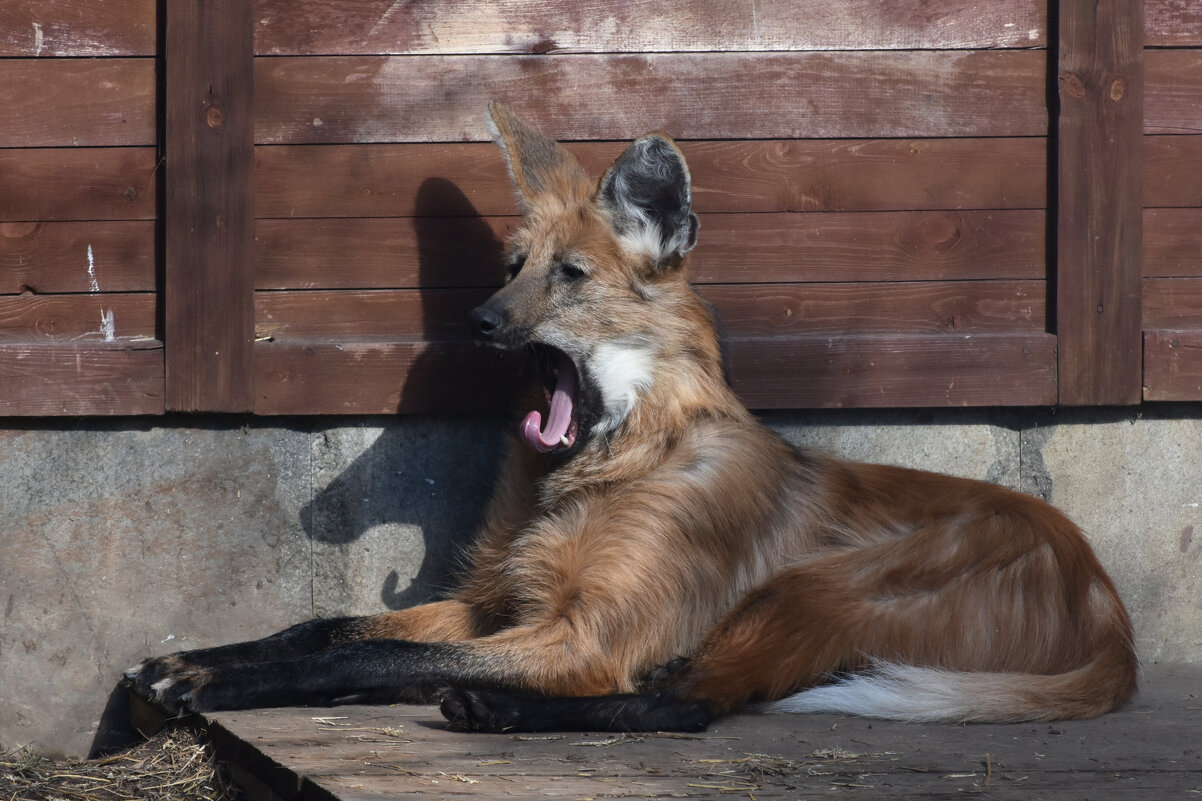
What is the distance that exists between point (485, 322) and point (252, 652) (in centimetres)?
120

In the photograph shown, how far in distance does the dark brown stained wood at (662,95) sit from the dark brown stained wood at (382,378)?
74 centimetres

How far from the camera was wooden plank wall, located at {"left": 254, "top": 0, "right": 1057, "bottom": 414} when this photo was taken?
371cm

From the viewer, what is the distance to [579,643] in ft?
9.23

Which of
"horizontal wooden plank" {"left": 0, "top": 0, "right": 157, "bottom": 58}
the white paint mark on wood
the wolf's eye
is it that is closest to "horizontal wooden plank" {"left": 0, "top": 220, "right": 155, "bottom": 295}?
the white paint mark on wood

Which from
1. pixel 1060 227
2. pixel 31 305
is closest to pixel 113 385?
pixel 31 305

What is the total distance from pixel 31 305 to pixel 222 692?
67.6 inches

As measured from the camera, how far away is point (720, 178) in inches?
150

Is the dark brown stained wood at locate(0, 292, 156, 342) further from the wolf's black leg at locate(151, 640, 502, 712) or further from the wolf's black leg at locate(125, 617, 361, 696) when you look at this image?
the wolf's black leg at locate(151, 640, 502, 712)

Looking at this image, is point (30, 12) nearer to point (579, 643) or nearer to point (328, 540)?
point (328, 540)

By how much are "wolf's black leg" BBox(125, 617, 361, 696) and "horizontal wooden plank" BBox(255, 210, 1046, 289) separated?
1208 mm

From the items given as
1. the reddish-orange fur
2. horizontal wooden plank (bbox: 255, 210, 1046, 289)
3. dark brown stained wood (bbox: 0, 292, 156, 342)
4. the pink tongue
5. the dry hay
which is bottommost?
the dry hay

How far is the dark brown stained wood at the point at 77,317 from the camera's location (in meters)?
3.67

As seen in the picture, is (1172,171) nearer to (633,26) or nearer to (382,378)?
(633,26)

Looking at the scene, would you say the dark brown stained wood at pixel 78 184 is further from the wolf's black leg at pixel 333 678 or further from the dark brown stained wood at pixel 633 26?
the wolf's black leg at pixel 333 678
